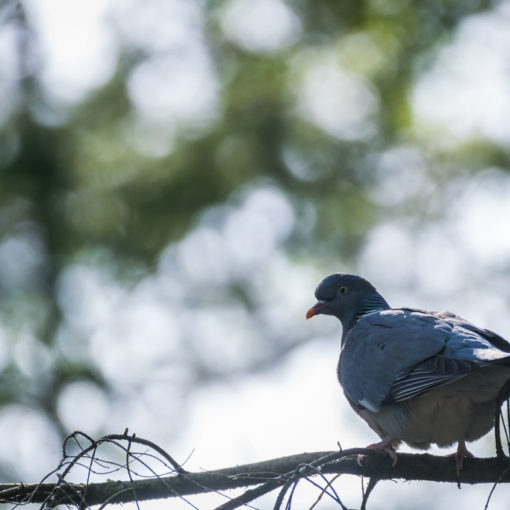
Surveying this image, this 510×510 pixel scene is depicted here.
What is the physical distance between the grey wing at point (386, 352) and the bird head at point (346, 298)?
516 millimetres

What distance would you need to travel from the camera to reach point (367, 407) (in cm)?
427

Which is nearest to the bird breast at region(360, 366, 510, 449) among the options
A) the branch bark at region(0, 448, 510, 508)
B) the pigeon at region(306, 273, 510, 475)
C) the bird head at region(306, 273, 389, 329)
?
the pigeon at region(306, 273, 510, 475)

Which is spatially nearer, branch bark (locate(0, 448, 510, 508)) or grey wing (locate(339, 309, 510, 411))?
branch bark (locate(0, 448, 510, 508))

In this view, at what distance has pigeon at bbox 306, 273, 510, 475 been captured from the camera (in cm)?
379

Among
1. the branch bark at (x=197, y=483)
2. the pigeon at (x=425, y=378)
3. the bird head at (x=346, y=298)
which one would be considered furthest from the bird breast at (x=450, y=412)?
the bird head at (x=346, y=298)

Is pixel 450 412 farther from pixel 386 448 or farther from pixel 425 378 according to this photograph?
pixel 386 448

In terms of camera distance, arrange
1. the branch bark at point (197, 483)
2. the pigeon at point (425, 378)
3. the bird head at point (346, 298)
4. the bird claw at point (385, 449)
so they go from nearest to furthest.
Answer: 1. the branch bark at point (197, 483)
2. the bird claw at point (385, 449)
3. the pigeon at point (425, 378)
4. the bird head at point (346, 298)

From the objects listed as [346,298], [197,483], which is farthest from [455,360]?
[346,298]

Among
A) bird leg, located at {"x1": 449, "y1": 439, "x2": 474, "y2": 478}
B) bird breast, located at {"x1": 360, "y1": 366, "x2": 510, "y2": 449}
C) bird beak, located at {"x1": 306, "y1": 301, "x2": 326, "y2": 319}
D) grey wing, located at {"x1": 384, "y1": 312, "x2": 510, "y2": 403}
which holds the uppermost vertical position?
bird beak, located at {"x1": 306, "y1": 301, "x2": 326, "y2": 319}

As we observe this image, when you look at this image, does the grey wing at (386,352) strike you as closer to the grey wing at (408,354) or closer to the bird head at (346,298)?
the grey wing at (408,354)

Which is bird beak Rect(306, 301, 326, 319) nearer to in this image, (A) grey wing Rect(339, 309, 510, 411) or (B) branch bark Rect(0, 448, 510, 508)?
(A) grey wing Rect(339, 309, 510, 411)

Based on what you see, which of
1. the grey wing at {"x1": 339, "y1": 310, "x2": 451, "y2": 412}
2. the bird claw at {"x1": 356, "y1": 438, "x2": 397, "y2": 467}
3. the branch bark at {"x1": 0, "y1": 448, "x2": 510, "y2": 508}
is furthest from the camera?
the grey wing at {"x1": 339, "y1": 310, "x2": 451, "y2": 412}

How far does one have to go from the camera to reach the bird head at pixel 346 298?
534 cm

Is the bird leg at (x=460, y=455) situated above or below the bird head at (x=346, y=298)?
below
